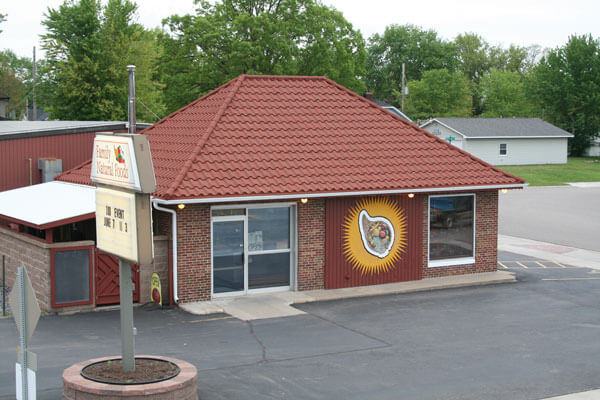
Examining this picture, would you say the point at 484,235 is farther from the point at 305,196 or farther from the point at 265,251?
the point at 265,251

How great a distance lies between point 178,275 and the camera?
16531 mm

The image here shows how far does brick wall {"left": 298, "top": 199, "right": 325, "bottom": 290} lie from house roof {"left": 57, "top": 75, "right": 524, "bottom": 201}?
0.74m

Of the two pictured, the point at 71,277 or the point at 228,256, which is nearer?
the point at 71,277

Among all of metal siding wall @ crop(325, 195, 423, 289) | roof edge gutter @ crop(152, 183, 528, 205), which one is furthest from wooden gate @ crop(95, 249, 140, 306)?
metal siding wall @ crop(325, 195, 423, 289)

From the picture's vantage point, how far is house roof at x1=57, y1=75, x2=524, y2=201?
17.1 m

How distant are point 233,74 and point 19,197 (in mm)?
32658

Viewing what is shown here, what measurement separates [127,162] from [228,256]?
7906mm

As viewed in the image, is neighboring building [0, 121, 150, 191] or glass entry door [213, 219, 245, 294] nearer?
glass entry door [213, 219, 245, 294]

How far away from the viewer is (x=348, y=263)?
60.7ft

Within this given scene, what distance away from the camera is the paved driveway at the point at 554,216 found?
29.2m

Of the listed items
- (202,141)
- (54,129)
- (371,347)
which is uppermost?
(54,129)

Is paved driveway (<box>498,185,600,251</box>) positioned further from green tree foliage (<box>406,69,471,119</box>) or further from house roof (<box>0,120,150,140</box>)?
green tree foliage (<box>406,69,471,119</box>)

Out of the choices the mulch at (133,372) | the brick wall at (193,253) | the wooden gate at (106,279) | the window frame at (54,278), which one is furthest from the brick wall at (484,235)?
the mulch at (133,372)

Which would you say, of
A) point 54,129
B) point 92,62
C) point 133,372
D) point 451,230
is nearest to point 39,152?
point 54,129
